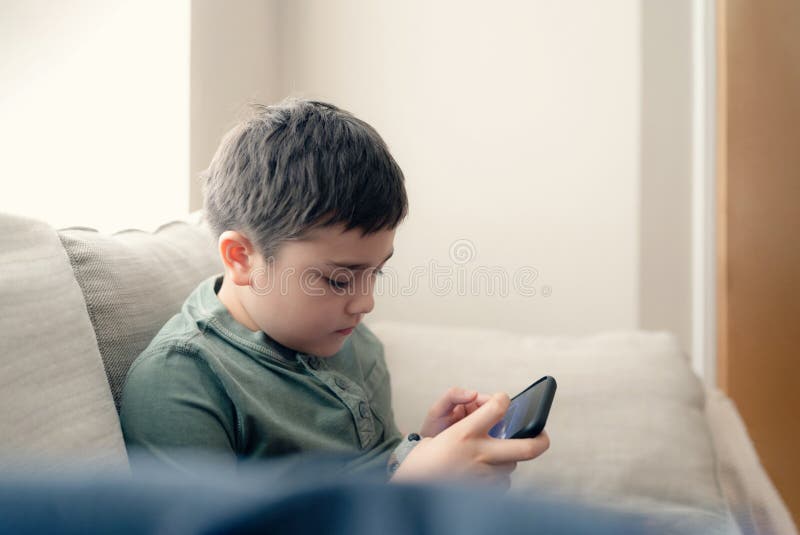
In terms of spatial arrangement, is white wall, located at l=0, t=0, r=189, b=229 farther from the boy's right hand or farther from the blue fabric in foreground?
the blue fabric in foreground

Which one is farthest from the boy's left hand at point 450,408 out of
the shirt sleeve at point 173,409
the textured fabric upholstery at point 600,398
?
the shirt sleeve at point 173,409

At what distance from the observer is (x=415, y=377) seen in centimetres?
106

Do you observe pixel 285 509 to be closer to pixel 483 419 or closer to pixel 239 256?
pixel 483 419

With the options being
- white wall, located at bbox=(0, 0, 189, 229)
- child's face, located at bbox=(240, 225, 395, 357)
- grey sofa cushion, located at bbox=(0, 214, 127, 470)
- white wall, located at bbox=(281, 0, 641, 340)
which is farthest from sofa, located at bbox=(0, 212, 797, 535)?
white wall, located at bbox=(281, 0, 641, 340)

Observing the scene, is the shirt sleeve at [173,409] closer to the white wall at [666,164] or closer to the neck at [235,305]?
the neck at [235,305]

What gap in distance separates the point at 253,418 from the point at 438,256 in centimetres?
116

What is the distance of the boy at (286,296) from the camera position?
670 millimetres


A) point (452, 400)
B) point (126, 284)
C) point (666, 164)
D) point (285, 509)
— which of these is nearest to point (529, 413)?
point (452, 400)

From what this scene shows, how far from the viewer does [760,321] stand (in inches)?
75.4

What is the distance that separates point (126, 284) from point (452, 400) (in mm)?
357

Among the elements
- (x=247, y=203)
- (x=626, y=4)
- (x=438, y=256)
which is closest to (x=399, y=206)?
(x=247, y=203)

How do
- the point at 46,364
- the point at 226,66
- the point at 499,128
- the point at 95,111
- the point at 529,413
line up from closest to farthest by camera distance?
the point at 46,364
the point at 529,413
the point at 95,111
the point at 226,66
the point at 499,128

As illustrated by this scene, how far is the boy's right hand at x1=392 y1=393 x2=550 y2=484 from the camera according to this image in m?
0.60

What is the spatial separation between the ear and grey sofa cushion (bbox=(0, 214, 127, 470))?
147mm
